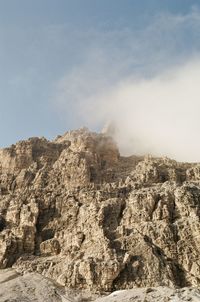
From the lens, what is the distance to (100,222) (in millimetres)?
88562

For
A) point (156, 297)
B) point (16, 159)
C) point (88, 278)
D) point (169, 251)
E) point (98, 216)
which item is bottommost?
point (156, 297)

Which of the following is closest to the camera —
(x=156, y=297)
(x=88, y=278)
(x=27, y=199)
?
(x=156, y=297)

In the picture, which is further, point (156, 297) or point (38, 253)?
point (38, 253)

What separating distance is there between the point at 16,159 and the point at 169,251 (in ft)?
216

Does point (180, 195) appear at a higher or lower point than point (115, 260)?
higher

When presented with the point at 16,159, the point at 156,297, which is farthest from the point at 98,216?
the point at 16,159

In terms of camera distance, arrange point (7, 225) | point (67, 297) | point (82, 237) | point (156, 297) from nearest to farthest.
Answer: point (156, 297)
point (67, 297)
point (82, 237)
point (7, 225)

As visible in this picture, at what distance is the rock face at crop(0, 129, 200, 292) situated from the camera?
74.3 meters

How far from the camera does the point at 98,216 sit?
89625 millimetres

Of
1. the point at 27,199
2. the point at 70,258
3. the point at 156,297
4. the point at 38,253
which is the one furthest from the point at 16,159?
the point at 156,297

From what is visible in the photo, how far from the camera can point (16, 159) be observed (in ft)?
429

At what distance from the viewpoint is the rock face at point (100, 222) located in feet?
244

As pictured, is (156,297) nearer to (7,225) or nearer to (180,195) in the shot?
(180,195)

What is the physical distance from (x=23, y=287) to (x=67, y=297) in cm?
824
